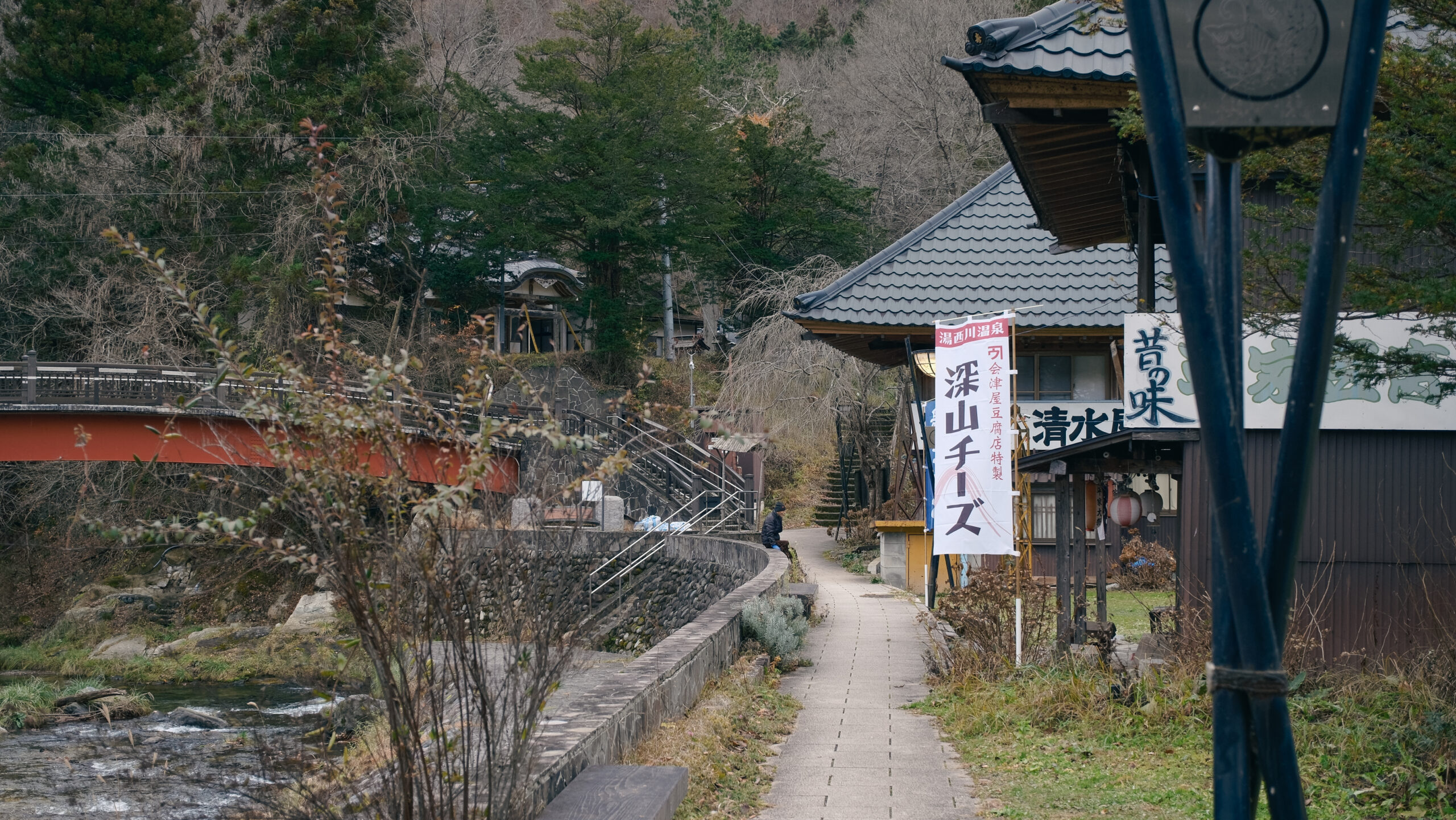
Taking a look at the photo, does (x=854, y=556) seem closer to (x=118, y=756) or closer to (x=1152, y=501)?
(x=1152, y=501)

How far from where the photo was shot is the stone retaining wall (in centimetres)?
486

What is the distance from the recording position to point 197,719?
1664 cm

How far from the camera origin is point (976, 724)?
312 inches

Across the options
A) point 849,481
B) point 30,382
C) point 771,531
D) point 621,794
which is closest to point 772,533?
point 771,531

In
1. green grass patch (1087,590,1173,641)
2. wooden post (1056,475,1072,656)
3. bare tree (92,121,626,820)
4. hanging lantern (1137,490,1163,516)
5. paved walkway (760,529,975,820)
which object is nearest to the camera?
bare tree (92,121,626,820)

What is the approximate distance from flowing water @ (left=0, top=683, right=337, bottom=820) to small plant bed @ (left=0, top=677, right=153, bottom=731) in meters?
0.26

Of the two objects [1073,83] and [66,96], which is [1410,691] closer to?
[1073,83]

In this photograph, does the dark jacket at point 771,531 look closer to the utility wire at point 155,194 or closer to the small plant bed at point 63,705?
the small plant bed at point 63,705

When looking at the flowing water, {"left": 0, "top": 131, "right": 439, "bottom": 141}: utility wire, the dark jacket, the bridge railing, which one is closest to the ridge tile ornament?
the flowing water

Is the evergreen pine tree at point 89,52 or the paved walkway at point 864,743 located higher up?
the evergreen pine tree at point 89,52

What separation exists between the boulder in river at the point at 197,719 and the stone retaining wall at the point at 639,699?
9.13 m

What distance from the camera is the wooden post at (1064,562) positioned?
9621 mm

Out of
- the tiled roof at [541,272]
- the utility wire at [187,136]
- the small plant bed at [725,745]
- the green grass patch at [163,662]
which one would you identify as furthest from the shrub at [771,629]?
the tiled roof at [541,272]

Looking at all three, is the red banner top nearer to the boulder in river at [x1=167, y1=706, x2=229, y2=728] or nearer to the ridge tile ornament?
the ridge tile ornament
